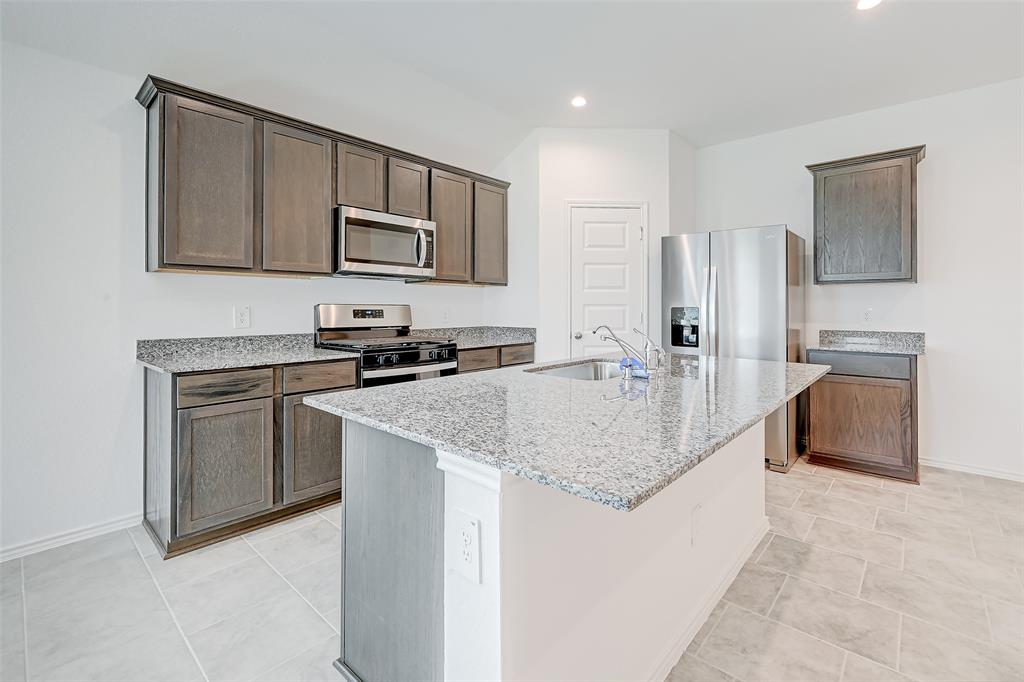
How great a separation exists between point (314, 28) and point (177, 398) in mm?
2049

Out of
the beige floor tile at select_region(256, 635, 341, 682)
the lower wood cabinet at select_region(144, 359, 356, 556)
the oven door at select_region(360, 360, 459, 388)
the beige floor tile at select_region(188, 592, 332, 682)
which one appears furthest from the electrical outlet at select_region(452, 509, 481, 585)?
the oven door at select_region(360, 360, 459, 388)

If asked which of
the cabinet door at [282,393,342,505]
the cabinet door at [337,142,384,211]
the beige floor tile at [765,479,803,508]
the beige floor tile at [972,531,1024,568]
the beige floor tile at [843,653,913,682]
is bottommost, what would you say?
the beige floor tile at [843,653,913,682]

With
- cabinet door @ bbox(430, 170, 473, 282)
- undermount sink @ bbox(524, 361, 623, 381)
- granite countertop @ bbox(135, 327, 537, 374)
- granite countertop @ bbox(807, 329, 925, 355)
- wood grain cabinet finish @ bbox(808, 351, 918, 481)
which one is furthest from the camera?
cabinet door @ bbox(430, 170, 473, 282)

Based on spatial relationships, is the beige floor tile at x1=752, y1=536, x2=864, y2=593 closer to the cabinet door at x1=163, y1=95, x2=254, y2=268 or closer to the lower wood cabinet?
the lower wood cabinet

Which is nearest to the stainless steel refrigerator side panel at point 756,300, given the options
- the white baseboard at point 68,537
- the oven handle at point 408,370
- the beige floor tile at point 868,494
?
the beige floor tile at point 868,494

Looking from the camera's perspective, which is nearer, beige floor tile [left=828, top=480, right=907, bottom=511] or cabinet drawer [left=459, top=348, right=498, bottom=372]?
beige floor tile [left=828, top=480, right=907, bottom=511]

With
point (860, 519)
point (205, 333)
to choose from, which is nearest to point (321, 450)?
point (205, 333)

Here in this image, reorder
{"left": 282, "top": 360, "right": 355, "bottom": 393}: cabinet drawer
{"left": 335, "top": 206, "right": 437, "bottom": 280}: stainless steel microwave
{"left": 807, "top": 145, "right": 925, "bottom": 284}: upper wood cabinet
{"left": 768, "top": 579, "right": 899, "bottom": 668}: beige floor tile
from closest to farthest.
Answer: {"left": 768, "top": 579, "right": 899, "bottom": 668}: beige floor tile → {"left": 282, "top": 360, "right": 355, "bottom": 393}: cabinet drawer → {"left": 335, "top": 206, "right": 437, "bottom": 280}: stainless steel microwave → {"left": 807, "top": 145, "right": 925, "bottom": 284}: upper wood cabinet

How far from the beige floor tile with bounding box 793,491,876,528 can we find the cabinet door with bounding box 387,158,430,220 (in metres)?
3.15

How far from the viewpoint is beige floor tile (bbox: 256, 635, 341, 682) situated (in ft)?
4.95

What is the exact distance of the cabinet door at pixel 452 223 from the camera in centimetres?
371

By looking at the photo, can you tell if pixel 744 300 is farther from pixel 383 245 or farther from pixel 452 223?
pixel 383 245

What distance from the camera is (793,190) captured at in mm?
4059

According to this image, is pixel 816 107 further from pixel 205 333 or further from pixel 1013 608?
pixel 205 333
